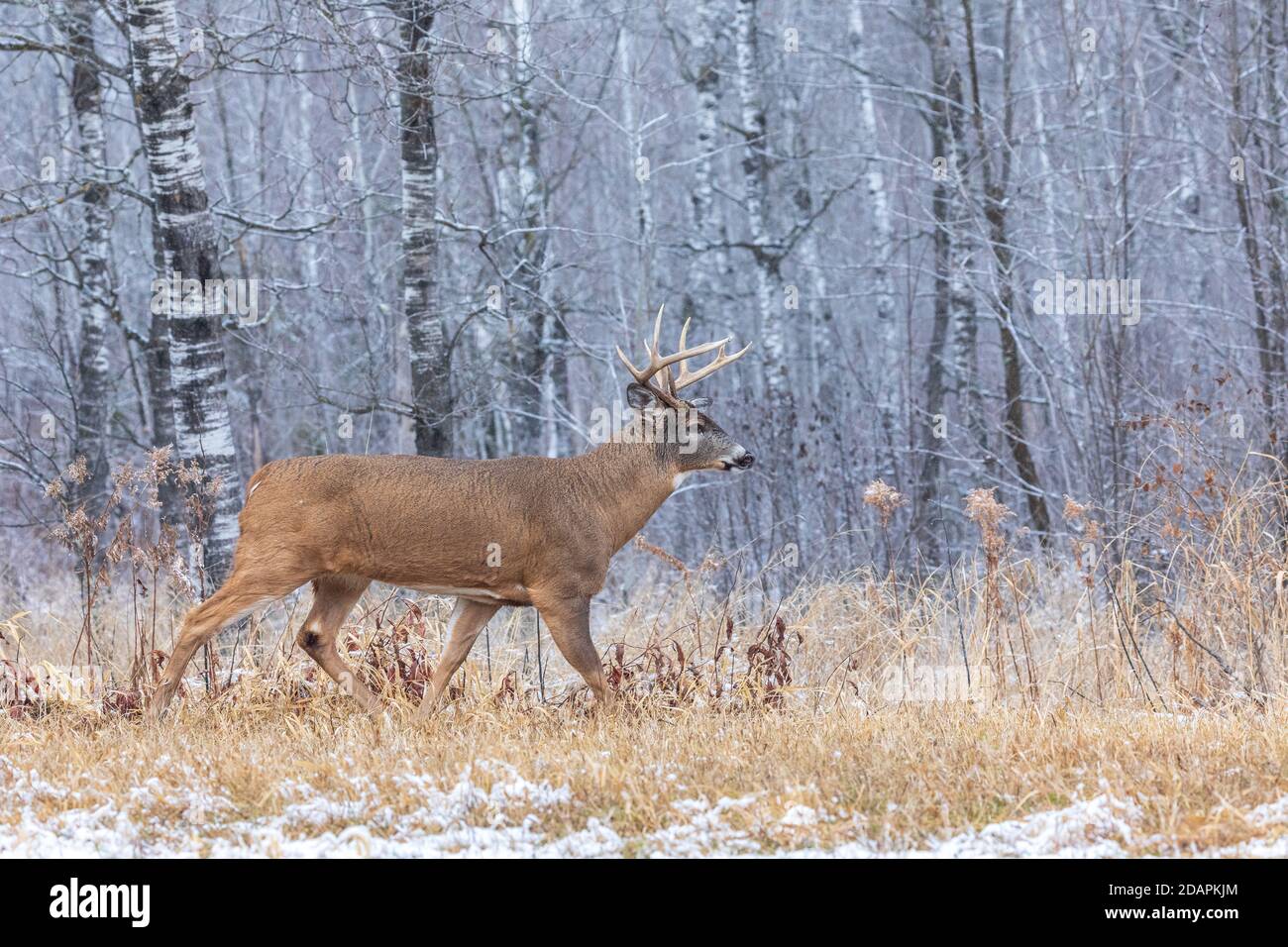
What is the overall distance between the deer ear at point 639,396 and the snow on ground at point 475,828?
8.42 ft

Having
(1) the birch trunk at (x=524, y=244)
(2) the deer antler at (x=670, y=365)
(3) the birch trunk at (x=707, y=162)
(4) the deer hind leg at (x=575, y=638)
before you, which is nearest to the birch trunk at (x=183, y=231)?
(4) the deer hind leg at (x=575, y=638)

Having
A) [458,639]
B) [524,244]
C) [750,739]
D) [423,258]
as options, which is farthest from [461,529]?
[524,244]

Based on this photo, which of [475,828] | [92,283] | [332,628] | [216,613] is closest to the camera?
[475,828]

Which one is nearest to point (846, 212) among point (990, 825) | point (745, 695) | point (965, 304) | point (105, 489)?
point (965, 304)

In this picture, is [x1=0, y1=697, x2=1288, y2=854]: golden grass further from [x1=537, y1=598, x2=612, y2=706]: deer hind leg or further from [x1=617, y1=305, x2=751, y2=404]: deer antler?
[x1=617, y1=305, x2=751, y2=404]: deer antler

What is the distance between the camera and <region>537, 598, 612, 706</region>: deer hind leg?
7.27m

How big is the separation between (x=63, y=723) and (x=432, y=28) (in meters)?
5.33

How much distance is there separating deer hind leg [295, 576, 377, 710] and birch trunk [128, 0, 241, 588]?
178cm

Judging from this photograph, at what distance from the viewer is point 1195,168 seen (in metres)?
14.4

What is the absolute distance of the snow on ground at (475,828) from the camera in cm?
498

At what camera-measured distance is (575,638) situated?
7.28 metres

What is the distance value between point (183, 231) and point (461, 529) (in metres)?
3.33

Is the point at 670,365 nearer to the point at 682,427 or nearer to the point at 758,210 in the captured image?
the point at 682,427

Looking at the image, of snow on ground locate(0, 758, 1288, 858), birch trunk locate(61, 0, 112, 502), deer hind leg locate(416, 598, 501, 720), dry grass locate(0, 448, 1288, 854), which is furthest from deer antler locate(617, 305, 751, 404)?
birch trunk locate(61, 0, 112, 502)
